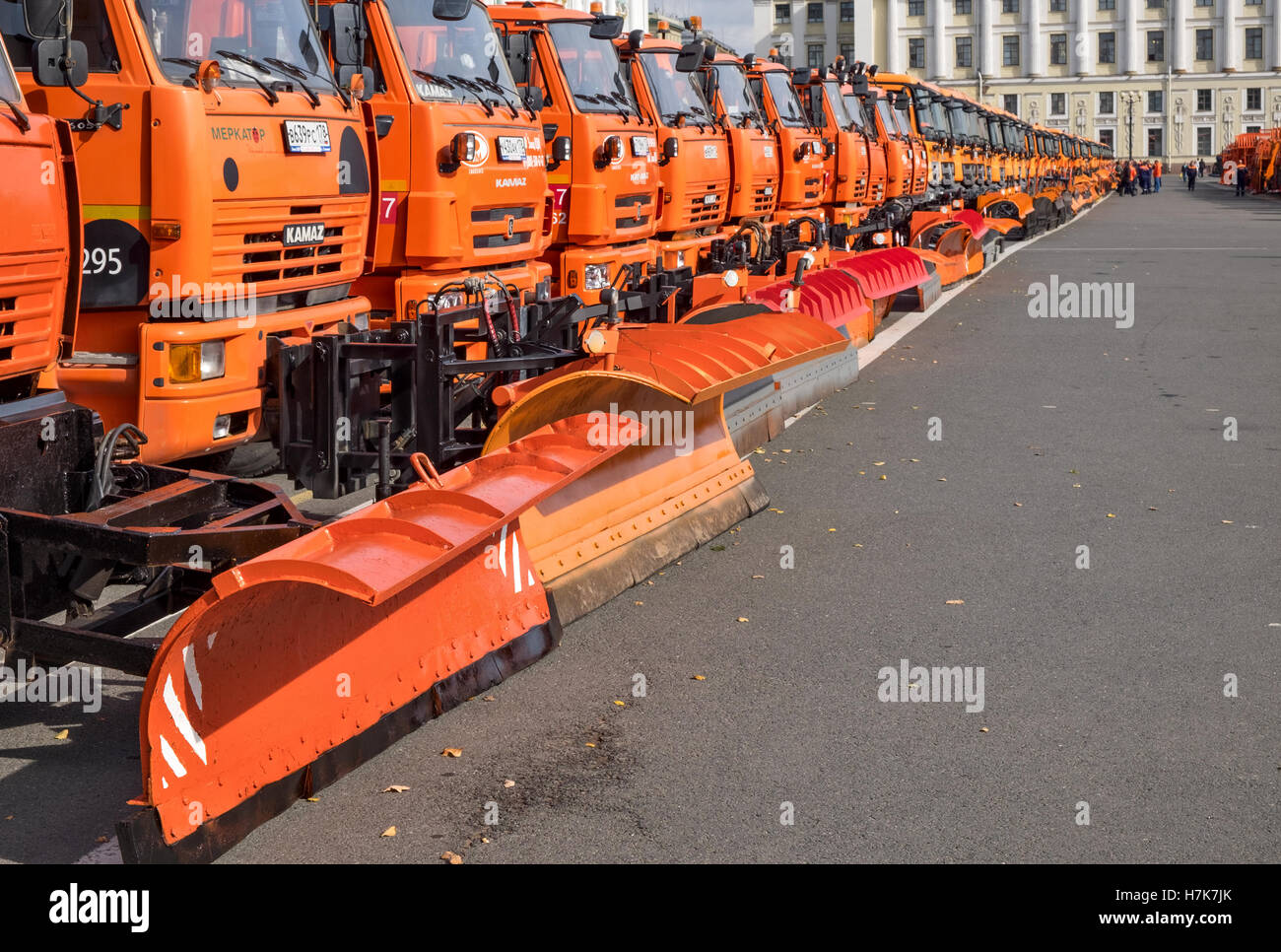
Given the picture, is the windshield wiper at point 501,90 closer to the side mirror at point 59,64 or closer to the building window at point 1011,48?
the side mirror at point 59,64

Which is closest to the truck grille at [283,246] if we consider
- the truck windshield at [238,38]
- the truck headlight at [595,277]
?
the truck windshield at [238,38]

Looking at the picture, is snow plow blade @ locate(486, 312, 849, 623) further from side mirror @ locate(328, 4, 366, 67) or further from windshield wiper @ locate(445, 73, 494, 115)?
windshield wiper @ locate(445, 73, 494, 115)

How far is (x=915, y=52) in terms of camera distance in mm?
124812

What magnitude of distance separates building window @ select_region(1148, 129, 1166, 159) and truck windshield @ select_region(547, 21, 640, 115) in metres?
120

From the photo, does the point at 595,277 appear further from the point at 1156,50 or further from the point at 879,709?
the point at 1156,50

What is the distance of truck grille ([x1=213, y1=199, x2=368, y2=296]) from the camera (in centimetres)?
659

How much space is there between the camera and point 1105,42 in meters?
122

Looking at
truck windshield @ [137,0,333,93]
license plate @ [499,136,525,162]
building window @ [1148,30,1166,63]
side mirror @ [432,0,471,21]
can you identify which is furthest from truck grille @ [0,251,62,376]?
building window @ [1148,30,1166,63]

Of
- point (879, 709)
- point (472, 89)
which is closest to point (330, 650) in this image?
point (879, 709)

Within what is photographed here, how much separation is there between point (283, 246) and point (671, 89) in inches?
319

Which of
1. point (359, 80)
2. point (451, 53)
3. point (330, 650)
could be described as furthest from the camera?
point (451, 53)

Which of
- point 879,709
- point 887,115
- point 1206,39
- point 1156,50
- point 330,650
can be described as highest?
point 1206,39

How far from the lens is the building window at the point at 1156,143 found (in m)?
123

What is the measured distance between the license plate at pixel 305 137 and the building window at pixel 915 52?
123912 mm
